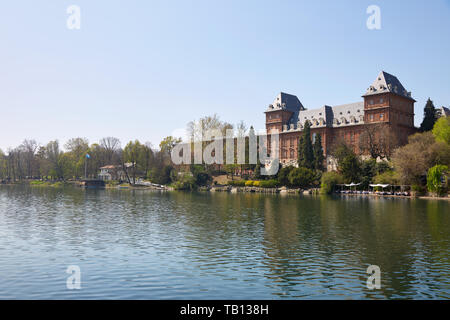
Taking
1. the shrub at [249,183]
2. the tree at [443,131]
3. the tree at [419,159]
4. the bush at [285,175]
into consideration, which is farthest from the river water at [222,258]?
the shrub at [249,183]

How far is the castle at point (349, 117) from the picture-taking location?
7931cm

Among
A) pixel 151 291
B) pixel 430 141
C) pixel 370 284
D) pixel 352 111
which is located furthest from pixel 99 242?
pixel 352 111

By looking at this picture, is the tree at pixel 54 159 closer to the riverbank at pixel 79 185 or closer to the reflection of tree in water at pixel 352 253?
the riverbank at pixel 79 185

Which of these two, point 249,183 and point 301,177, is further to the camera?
point 249,183

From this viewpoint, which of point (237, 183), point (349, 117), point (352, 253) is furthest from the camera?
point (349, 117)

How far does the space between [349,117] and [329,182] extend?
2854 centimetres

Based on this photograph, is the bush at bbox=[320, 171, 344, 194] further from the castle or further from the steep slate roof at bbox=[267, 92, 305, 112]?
the steep slate roof at bbox=[267, 92, 305, 112]

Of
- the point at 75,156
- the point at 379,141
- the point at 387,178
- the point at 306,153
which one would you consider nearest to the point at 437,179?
the point at 387,178

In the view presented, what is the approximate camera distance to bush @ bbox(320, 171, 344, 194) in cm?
6519

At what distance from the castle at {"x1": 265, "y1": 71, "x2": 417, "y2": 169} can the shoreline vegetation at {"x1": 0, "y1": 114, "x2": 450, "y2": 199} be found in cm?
395

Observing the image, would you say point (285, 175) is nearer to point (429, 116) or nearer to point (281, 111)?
point (281, 111)

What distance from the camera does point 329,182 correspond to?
6512 cm
